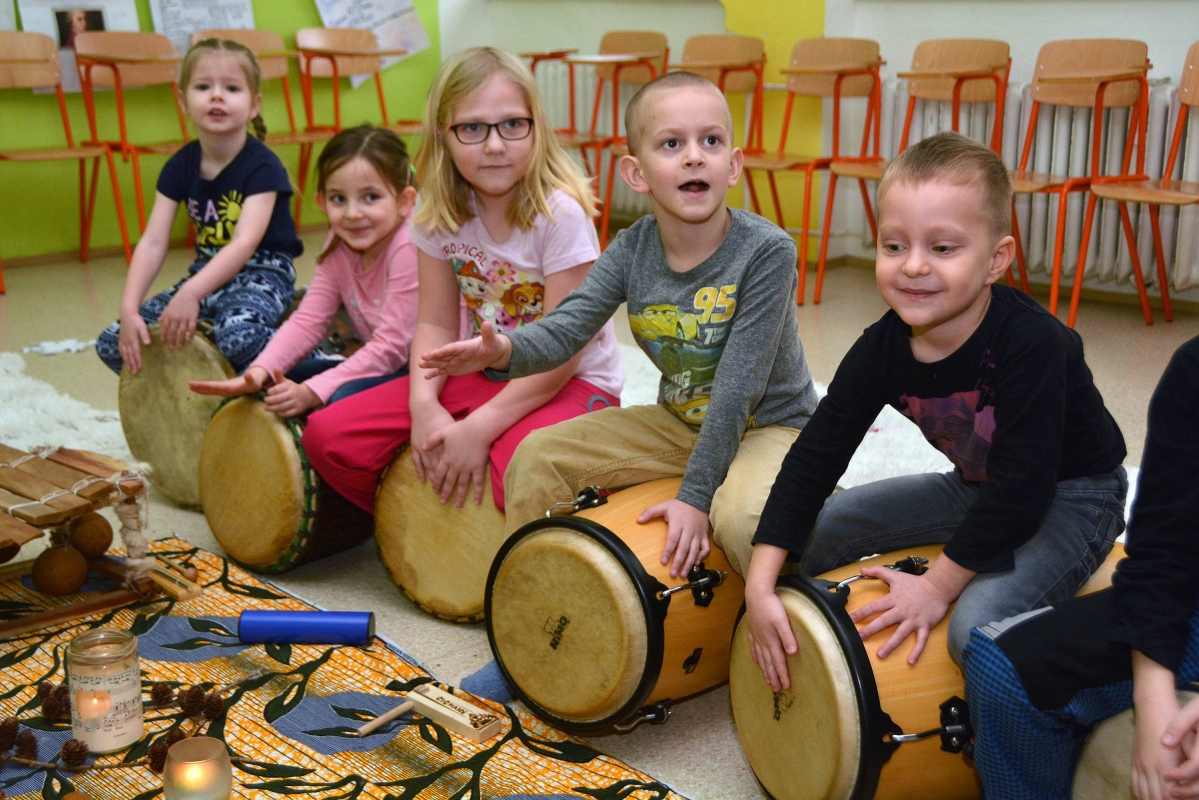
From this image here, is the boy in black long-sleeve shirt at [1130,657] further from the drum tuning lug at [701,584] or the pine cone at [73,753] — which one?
the pine cone at [73,753]

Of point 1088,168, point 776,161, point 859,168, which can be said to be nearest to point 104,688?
point 859,168

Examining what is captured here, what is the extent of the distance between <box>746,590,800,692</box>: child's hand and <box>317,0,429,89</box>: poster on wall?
5.57m

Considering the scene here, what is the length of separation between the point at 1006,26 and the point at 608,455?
3.50m

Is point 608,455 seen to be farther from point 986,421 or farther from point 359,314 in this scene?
point 359,314

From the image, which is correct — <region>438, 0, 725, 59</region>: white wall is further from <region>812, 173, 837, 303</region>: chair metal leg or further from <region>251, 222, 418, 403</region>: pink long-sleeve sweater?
<region>251, 222, 418, 403</region>: pink long-sleeve sweater

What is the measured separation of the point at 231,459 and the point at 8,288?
3.43 m

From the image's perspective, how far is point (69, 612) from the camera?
6.73ft

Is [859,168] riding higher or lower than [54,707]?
higher

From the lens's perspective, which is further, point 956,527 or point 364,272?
point 364,272

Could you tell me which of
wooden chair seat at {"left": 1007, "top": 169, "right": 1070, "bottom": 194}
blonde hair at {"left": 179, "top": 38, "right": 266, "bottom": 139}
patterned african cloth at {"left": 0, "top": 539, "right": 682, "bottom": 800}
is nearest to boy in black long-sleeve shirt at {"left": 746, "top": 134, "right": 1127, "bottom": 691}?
patterned african cloth at {"left": 0, "top": 539, "right": 682, "bottom": 800}

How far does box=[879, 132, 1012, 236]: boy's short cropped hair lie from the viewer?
52.4 inches

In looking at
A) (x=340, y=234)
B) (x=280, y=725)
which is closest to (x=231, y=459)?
(x=340, y=234)

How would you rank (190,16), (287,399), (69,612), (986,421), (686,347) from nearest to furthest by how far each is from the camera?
1. (986,421)
2. (686,347)
3. (69,612)
4. (287,399)
5. (190,16)

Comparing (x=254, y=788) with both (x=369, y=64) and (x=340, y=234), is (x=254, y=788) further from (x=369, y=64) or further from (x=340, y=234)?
(x=369, y=64)
